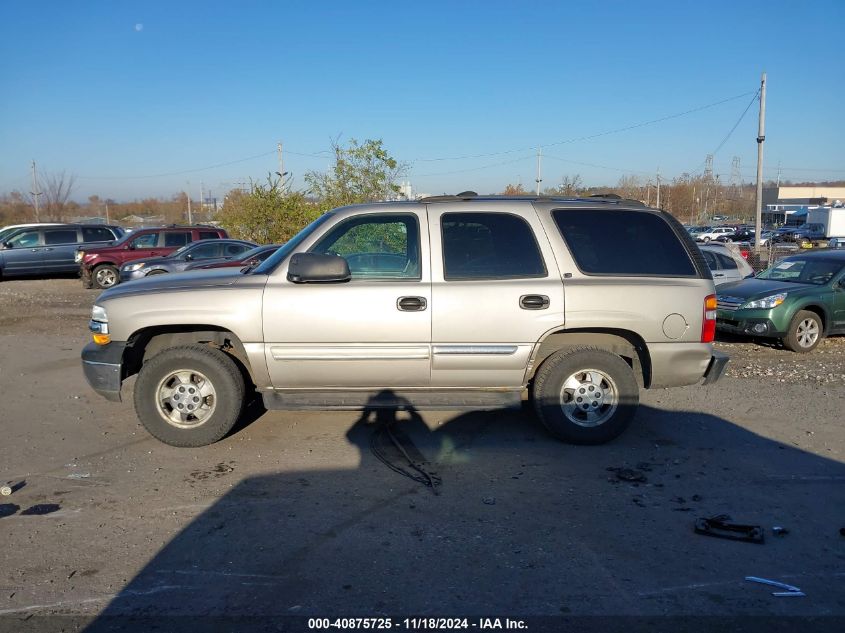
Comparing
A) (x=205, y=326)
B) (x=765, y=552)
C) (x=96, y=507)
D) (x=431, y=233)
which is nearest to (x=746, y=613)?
(x=765, y=552)

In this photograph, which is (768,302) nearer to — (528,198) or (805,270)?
(805,270)

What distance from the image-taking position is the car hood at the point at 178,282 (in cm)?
549

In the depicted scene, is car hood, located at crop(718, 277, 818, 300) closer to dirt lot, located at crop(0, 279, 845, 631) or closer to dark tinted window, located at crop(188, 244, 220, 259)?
dirt lot, located at crop(0, 279, 845, 631)

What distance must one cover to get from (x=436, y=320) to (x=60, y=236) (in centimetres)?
1953

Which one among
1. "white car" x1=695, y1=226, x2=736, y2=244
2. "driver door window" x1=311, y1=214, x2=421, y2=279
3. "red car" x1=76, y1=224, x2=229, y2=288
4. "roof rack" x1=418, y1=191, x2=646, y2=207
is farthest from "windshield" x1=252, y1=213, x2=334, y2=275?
"white car" x1=695, y1=226, x2=736, y2=244

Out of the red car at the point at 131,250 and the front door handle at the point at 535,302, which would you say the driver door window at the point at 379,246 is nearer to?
the front door handle at the point at 535,302

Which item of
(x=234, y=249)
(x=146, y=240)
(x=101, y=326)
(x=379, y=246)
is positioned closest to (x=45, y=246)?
(x=146, y=240)

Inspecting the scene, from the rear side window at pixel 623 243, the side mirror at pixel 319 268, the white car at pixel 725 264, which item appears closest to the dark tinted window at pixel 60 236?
the white car at pixel 725 264

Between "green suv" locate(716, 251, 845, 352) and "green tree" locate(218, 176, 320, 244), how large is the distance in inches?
582

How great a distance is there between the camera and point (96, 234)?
70.2 feet

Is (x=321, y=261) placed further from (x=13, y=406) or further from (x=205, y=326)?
(x=13, y=406)

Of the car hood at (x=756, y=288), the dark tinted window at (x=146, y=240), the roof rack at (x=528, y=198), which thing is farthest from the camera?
the dark tinted window at (x=146, y=240)

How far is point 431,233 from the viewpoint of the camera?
17.9ft

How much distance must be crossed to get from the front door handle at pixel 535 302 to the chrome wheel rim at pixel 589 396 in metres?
0.65
